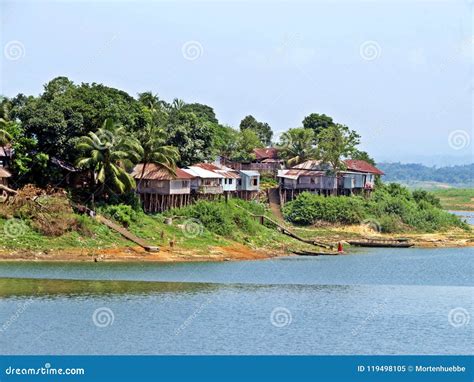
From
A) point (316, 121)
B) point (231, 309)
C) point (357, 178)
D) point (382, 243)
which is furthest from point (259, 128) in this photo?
point (231, 309)

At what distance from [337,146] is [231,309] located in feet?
167

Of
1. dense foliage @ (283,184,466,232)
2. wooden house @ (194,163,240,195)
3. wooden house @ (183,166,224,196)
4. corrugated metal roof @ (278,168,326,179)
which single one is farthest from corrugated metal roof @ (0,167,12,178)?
corrugated metal roof @ (278,168,326,179)

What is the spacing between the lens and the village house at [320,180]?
98062 millimetres

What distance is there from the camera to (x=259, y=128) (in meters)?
135

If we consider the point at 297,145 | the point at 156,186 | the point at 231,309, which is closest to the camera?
the point at 231,309

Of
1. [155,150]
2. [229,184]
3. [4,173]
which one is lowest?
[4,173]

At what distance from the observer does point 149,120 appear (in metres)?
80.5

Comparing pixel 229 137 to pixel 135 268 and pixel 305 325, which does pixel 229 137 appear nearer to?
pixel 135 268

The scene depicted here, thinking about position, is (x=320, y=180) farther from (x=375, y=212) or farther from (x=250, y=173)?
(x=250, y=173)

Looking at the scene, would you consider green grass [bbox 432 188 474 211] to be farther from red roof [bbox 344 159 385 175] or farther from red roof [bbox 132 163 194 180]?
red roof [bbox 132 163 194 180]

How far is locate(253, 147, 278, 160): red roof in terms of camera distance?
364 feet

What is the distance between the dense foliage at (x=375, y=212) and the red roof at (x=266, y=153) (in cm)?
1291

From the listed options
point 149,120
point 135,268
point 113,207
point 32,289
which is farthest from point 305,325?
point 149,120
